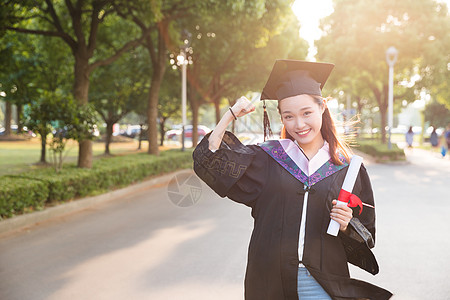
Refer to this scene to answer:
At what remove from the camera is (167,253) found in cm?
609

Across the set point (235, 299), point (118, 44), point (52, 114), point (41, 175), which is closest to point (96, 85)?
point (118, 44)

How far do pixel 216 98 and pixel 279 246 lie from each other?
27.5m

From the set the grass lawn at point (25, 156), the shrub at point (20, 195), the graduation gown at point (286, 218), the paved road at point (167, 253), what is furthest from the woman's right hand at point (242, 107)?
the grass lawn at point (25, 156)

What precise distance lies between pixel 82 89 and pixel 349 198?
36.4 feet

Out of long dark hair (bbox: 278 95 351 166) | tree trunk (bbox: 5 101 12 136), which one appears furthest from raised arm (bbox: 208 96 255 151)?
tree trunk (bbox: 5 101 12 136)

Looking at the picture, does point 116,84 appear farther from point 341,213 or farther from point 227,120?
point 341,213

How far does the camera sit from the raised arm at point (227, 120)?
92.5 inches

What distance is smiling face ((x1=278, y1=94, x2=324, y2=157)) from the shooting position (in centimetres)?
236

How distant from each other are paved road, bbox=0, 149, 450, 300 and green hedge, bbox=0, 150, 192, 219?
540 mm

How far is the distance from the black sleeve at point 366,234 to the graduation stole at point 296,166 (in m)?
0.14

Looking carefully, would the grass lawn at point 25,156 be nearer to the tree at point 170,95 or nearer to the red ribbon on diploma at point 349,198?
the tree at point 170,95

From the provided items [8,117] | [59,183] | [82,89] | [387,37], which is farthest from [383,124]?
[8,117]

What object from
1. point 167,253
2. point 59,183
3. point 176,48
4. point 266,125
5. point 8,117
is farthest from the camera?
point 8,117

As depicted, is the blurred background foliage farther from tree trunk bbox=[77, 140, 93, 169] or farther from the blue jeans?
the blue jeans
